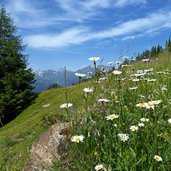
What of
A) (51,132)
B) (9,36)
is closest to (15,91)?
(9,36)

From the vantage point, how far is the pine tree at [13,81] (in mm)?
53409

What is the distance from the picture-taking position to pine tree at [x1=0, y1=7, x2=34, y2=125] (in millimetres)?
53409

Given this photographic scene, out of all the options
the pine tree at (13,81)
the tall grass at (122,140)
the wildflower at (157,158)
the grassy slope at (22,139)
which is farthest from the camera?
the pine tree at (13,81)

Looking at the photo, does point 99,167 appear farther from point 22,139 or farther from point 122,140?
point 22,139

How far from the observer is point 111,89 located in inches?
253

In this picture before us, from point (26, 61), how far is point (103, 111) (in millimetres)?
56526

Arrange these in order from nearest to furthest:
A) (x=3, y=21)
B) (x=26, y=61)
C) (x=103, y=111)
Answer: (x=103, y=111), (x=26, y=61), (x=3, y=21)

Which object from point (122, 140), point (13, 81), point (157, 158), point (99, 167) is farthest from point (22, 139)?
point (13, 81)

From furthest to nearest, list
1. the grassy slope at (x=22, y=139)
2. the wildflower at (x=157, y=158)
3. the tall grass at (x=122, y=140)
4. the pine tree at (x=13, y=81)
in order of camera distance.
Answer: the pine tree at (x=13, y=81)
the grassy slope at (x=22, y=139)
the tall grass at (x=122, y=140)
the wildflower at (x=157, y=158)

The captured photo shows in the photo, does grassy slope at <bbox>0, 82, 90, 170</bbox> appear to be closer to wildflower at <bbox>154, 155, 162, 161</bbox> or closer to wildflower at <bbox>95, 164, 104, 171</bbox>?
wildflower at <bbox>95, 164, 104, 171</bbox>

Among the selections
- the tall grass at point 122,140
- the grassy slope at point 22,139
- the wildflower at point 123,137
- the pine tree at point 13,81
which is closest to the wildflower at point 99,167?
the tall grass at point 122,140

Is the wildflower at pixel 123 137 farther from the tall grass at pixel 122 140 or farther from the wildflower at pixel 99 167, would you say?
the wildflower at pixel 99 167

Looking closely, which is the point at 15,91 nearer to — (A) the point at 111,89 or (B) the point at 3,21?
(B) the point at 3,21

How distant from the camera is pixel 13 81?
181 feet
